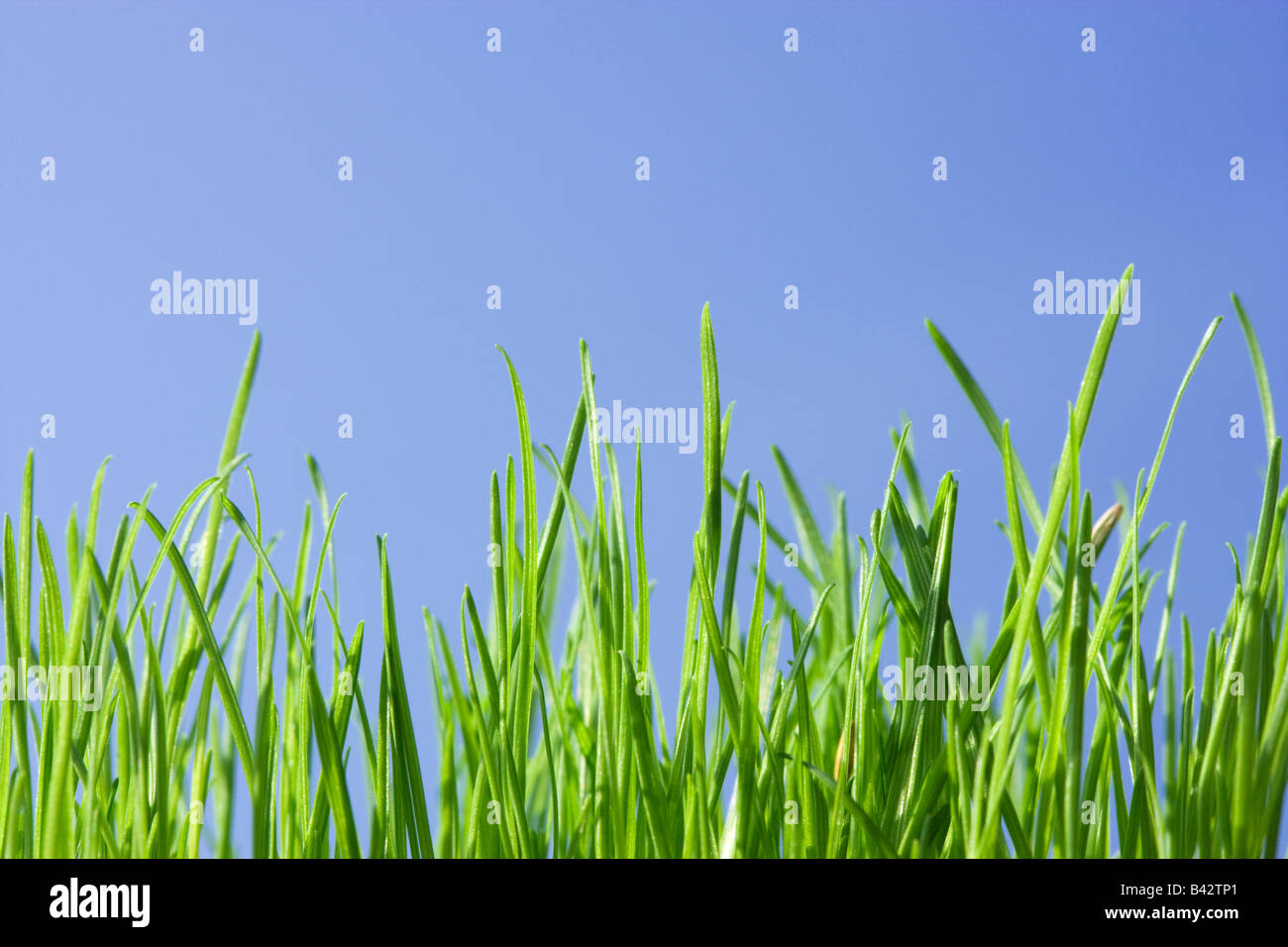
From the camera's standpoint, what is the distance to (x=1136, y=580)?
72cm

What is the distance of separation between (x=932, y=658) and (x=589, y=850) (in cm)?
38

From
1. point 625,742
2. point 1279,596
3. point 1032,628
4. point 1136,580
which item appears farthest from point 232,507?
point 1279,596

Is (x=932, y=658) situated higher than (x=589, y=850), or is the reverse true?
(x=932, y=658)

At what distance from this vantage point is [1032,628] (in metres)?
0.63
